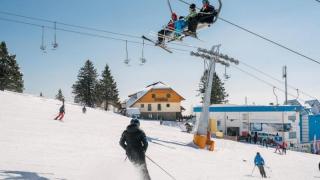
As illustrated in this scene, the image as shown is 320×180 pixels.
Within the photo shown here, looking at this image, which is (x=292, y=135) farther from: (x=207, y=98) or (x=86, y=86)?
(x=86, y=86)

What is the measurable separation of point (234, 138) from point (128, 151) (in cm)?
3804

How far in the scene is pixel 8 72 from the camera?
245 feet

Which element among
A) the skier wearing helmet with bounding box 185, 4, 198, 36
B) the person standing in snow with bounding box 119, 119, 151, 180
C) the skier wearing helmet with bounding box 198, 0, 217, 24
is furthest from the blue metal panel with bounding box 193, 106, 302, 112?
the person standing in snow with bounding box 119, 119, 151, 180

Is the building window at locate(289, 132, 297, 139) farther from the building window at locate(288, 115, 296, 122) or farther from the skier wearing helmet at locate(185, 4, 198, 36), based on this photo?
the skier wearing helmet at locate(185, 4, 198, 36)

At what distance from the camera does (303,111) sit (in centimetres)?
4472

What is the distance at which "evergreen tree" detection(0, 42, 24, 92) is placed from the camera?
72.8 meters

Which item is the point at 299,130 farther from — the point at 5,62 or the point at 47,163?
the point at 5,62

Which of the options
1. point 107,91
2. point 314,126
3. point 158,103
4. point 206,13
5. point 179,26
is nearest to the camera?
point 206,13

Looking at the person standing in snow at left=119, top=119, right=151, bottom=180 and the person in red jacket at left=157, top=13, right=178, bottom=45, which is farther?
the person in red jacket at left=157, top=13, right=178, bottom=45

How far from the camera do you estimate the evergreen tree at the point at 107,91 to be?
3332 inches

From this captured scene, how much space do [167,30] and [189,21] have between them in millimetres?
1989

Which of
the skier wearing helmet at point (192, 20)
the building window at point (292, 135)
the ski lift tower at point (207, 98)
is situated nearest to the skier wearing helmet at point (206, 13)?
the skier wearing helmet at point (192, 20)

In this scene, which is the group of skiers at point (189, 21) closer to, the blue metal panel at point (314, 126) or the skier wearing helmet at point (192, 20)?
the skier wearing helmet at point (192, 20)

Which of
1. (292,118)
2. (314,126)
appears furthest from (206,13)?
(314,126)
